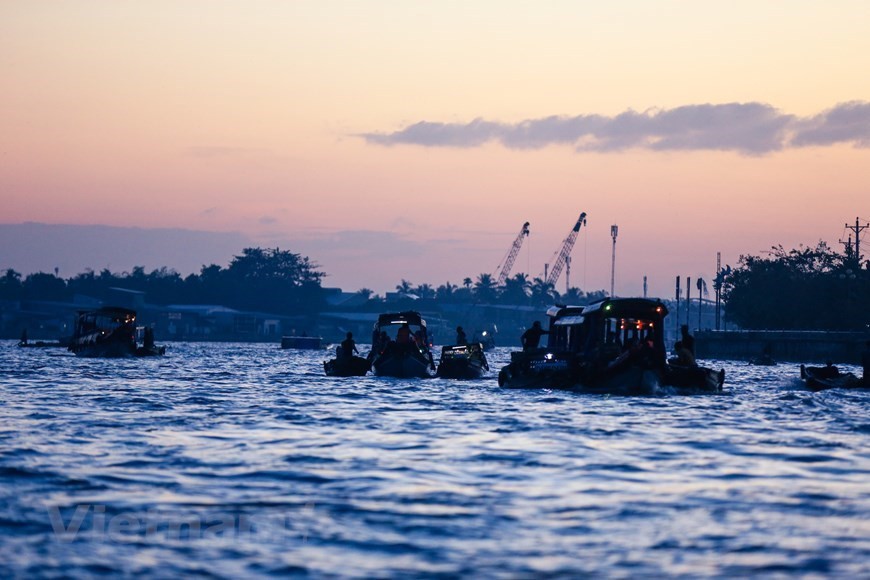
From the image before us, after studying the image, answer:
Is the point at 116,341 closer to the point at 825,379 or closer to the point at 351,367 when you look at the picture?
the point at 351,367

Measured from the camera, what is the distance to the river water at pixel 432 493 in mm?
11289

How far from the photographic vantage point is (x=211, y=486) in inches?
615

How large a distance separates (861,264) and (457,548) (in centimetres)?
10967

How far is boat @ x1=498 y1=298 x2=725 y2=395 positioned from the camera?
36.6 metres

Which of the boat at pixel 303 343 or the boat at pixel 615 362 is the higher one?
the boat at pixel 615 362

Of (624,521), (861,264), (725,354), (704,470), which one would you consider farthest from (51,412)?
(861,264)

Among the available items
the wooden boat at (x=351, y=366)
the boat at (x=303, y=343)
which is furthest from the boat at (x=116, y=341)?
the boat at (x=303, y=343)

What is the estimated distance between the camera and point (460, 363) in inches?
1912

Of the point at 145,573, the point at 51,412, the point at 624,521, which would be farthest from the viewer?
the point at 51,412

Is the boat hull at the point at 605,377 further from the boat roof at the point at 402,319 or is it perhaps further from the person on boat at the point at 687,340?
the boat roof at the point at 402,319

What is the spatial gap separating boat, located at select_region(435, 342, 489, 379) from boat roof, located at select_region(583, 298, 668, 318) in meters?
10.3

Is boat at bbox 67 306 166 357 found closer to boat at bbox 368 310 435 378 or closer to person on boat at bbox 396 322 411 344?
boat at bbox 368 310 435 378

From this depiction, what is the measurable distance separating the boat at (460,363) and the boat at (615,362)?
5.48m

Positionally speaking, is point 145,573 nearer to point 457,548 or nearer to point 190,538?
point 190,538
